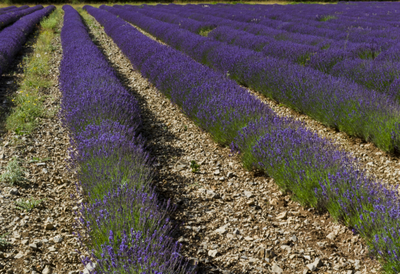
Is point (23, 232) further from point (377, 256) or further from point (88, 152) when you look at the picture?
point (377, 256)

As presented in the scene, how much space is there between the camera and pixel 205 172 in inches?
133

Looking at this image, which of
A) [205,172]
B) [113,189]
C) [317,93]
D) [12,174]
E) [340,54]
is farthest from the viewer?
[340,54]

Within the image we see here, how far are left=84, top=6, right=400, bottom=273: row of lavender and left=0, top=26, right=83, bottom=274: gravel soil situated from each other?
5.74ft

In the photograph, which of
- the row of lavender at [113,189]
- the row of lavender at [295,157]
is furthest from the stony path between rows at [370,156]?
Result: the row of lavender at [113,189]

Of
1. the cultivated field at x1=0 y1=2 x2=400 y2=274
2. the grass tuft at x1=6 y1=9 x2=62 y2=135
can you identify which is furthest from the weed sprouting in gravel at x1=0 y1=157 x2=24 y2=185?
the grass tuft at x1=6 y1=9 x2=62 y2=135

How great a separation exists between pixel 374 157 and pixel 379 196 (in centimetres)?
148

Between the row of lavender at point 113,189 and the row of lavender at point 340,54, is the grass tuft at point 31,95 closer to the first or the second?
the row of lavender at point 113,189

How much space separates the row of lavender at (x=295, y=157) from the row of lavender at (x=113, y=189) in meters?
1.00

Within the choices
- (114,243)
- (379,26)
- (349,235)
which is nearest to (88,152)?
(114,243)

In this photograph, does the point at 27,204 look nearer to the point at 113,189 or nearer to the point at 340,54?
the point at 113,189

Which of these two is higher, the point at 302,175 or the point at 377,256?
the point at 302,175

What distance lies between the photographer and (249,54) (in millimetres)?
6371

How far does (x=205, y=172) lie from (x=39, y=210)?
162 cm

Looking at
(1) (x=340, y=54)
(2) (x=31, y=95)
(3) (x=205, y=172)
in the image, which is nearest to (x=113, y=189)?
(3) (x=205, y=172)
